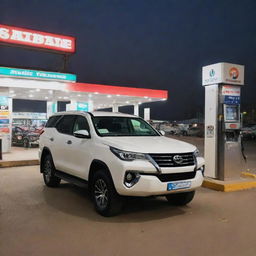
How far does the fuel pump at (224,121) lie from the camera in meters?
7.87

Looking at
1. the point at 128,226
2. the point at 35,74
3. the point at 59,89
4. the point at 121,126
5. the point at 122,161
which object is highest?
the point at 35,74

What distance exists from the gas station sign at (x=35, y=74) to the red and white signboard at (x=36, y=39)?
8.95 ft

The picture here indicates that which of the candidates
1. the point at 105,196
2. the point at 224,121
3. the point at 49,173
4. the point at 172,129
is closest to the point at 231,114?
the point at 224,121

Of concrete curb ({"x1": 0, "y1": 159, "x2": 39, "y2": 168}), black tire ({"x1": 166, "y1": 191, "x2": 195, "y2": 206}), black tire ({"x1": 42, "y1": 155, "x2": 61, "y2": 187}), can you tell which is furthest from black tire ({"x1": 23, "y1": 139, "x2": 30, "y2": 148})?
black tire ({"x1": 166, "y1": 191, "x2": 195, "y2": 206})

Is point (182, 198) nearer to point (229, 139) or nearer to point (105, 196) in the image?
point (105, 196)

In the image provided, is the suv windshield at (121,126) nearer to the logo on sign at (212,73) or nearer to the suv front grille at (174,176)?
the suv front grille at (174,176)

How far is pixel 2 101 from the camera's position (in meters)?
14.1

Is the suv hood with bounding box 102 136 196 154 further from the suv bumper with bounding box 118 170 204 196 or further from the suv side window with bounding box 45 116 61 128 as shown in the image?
the suv side window with bounding box 45 116 61 128

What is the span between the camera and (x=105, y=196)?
529cm

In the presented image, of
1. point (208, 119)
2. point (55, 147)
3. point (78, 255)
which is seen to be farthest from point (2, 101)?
point (78, 255)

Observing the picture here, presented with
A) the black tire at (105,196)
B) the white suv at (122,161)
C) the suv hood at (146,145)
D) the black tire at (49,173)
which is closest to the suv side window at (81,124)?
the white suv at (122,161)

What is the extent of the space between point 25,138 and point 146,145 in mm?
13929

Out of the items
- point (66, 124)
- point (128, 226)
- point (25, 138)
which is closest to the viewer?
point (128, 226)

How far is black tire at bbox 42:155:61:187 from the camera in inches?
291
